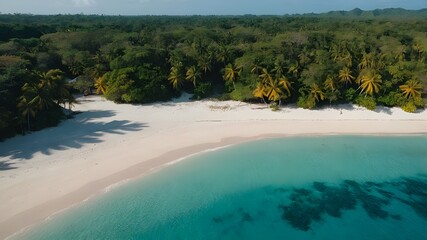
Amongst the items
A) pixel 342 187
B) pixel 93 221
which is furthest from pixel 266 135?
pixel 93 221

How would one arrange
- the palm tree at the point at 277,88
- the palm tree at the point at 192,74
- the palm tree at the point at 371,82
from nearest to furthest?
the palm tree at the point at 371,82, the palm tree at the point at 277,88, the palm tree at the point at 192,74

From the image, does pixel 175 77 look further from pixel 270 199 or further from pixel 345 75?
pixel 270 199

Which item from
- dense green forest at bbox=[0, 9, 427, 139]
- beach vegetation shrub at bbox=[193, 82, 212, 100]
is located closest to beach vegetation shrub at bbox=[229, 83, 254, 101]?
dense green forest at bbox=[0, 9, 427, 139]

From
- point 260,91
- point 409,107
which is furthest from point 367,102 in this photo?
point 260,91

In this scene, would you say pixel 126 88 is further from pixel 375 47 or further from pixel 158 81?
pixel 375 47

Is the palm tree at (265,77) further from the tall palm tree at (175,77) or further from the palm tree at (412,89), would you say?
the palm tree at (412,89)

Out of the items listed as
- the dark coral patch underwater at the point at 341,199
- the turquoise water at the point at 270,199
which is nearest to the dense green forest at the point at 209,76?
the turquoise water at the point at 270,199

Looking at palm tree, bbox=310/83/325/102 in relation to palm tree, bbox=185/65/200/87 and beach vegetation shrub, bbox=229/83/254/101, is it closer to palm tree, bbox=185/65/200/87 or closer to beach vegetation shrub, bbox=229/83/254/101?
beach vegetation shrub, bbox=229/83/254/101
